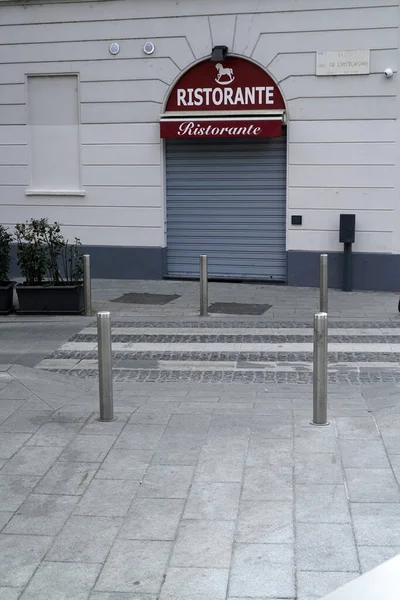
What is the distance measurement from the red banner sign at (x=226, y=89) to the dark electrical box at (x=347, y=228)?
7.93 feet

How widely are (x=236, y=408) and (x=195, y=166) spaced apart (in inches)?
370

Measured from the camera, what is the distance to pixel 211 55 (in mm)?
15625

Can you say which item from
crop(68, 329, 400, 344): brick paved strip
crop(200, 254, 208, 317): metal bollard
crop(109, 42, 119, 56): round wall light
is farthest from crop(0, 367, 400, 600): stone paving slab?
crop(109, 42, 119, 56): round wall light

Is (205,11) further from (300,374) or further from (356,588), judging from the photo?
(356,588)

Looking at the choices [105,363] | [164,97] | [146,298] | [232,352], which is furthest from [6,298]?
[105,363]

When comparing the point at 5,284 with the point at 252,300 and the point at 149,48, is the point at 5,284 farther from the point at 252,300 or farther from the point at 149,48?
the point at 149,48

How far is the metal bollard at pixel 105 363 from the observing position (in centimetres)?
712

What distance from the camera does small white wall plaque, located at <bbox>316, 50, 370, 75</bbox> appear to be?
14.9m

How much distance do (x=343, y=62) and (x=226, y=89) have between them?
221 cm

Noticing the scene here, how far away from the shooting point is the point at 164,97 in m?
16.1

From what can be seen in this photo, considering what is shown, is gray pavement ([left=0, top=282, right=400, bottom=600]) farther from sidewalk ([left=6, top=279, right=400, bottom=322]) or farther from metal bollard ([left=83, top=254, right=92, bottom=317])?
sidewalk ([left=6, top=279, right=400, bottom=322])

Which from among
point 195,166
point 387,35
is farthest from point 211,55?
point 387,35

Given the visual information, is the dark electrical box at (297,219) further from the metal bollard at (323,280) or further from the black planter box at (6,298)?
the black planter box at (6,298)

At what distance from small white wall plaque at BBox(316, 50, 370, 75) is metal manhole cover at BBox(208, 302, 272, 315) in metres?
4.45
